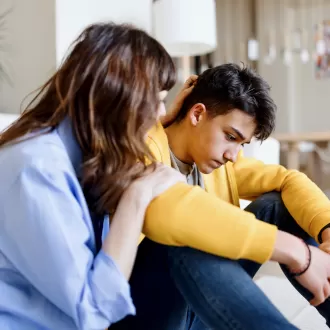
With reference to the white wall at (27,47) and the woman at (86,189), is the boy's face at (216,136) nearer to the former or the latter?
the woman at (86,189)

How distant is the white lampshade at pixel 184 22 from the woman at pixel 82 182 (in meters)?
1.99

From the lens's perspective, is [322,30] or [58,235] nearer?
[58,235]

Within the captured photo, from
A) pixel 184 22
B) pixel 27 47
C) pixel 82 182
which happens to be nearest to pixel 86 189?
pixel 82 182

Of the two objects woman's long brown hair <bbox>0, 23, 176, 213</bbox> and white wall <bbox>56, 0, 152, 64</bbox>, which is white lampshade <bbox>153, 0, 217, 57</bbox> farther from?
woman's long brown hair <bbox>0, 23, 176, 213</bbox>

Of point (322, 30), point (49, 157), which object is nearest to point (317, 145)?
point (322, 30)

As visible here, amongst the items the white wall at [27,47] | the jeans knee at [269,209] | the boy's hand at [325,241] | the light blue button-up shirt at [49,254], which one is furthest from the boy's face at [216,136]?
the white wall at [27,47]

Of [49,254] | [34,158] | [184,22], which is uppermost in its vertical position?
[184,22]

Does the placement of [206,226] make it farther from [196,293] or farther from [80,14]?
[80,14]

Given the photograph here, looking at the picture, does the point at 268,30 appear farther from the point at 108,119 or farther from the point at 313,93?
the point at 108,119

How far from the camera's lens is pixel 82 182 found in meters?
0.75

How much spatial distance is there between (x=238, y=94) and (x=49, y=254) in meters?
0.65

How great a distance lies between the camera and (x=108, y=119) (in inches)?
29.2

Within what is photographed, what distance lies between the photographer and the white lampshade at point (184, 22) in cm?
271

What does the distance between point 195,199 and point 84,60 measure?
263mm
